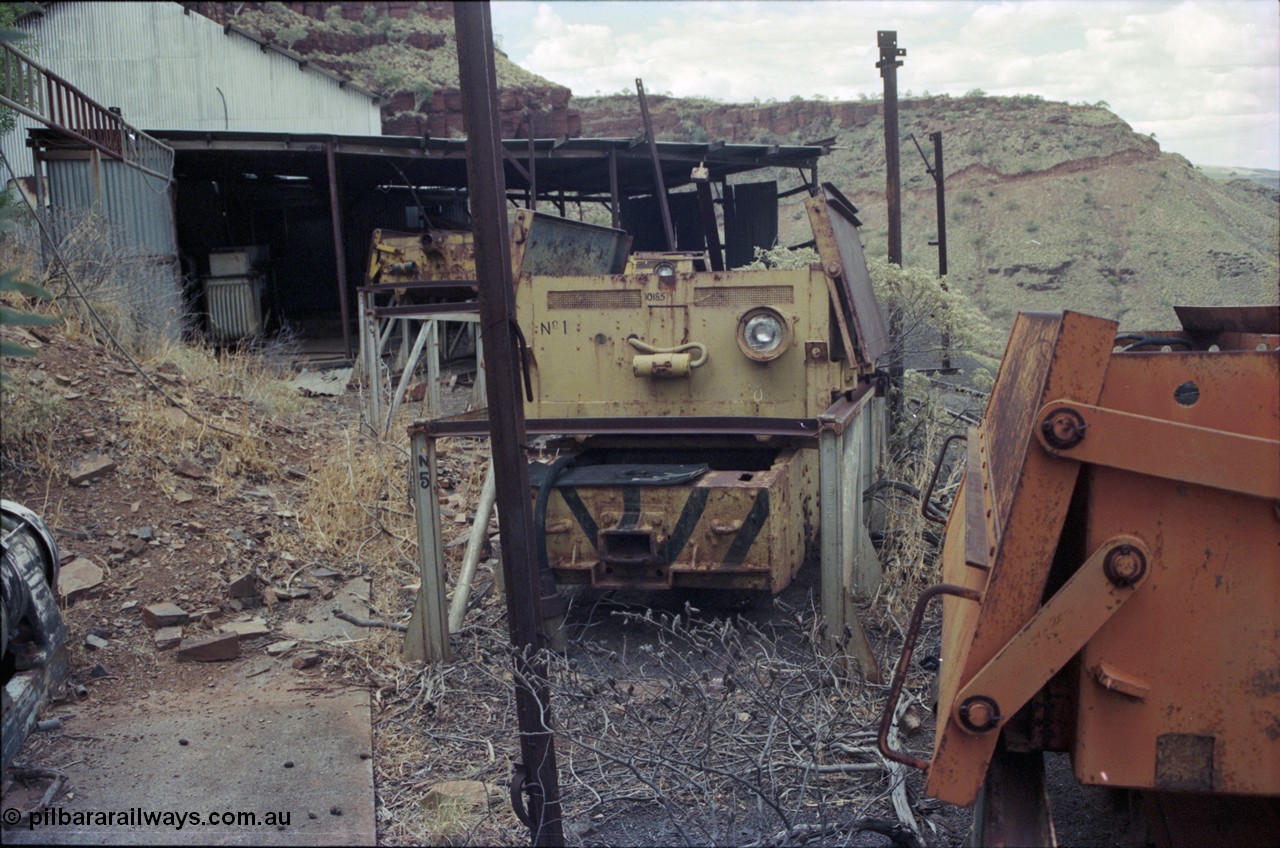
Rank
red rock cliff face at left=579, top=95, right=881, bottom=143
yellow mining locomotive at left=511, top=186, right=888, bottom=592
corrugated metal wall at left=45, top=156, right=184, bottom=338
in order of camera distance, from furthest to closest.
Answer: red rock cliff face at left=579, top=95, right=881, bottom=143 < corrugated metal wall at left=45, top=156, right=184, bottom=338 < yellow mining locomotive at left=511, top=186, right=888, bottom=592

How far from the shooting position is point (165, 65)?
2538 centimetres

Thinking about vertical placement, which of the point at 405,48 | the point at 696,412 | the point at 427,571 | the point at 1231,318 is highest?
the point at 405,48

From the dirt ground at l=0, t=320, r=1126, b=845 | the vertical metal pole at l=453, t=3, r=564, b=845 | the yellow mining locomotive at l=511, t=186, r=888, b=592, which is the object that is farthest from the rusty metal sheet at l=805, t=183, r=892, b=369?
the vertical metal pole at l=453, t=3, r=564, b=845

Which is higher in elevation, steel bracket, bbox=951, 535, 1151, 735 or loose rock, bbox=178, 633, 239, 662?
steel bracket, bbox=951, 535, 1151, 735

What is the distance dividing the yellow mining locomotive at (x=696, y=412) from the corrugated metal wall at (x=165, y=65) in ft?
67.6

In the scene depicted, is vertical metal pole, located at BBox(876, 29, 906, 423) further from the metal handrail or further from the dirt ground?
the metal handrail

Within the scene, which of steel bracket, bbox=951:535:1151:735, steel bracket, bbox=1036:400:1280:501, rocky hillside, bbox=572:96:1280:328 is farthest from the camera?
rocky hillside, bbox=572:96:1280:328

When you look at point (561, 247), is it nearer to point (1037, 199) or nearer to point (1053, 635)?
point (1053, 635)

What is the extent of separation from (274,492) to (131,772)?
4632mm

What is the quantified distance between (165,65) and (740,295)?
2365 cm

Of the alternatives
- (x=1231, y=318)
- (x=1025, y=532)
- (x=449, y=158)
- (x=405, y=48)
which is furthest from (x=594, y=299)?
(x=405, y=48)

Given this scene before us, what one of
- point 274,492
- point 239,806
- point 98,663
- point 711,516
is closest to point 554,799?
point 239,806

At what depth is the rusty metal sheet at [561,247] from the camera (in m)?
7.10

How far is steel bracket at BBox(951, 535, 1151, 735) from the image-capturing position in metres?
2.45
